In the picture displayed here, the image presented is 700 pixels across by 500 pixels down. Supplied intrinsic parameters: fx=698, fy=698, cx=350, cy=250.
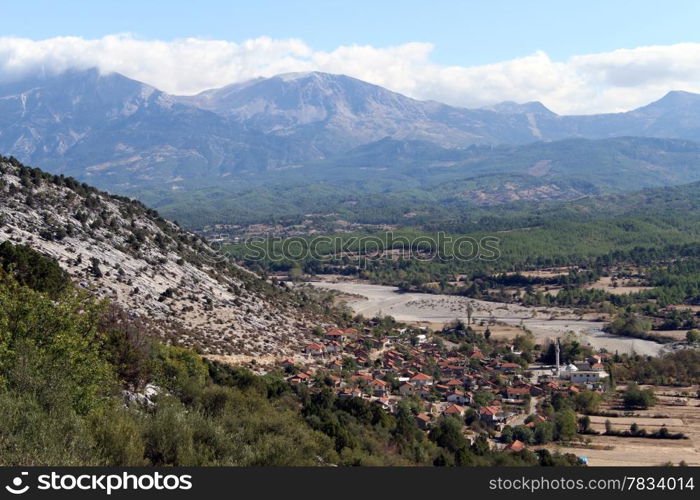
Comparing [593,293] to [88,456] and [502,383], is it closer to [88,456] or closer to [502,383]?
[502,383]

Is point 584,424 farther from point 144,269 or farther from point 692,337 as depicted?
point 692,337

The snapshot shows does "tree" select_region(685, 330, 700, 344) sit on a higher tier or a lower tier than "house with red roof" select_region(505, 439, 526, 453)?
lower

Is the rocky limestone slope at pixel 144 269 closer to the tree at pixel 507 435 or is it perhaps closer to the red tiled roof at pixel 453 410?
the red tiled roof at pixel 453 410

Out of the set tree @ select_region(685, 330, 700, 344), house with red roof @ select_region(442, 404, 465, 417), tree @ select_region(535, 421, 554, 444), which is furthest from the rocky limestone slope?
tree @ select_region(685, 330, 700, 344)

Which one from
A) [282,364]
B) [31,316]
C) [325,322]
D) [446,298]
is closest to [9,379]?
[31,316]

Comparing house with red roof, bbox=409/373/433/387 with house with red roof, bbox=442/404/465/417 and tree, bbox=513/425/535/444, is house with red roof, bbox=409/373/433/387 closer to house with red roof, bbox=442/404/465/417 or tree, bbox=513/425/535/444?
house with red roof, bbox=442/404/465/417

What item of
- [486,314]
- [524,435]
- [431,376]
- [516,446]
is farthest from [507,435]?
[486,314]

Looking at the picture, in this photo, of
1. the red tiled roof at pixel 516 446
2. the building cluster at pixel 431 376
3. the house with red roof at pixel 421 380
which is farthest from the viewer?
the house with red roof at pixel 421 380

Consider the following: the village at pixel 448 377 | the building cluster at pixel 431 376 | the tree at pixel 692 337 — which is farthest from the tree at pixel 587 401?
Result: the tree at pixel 692 337
